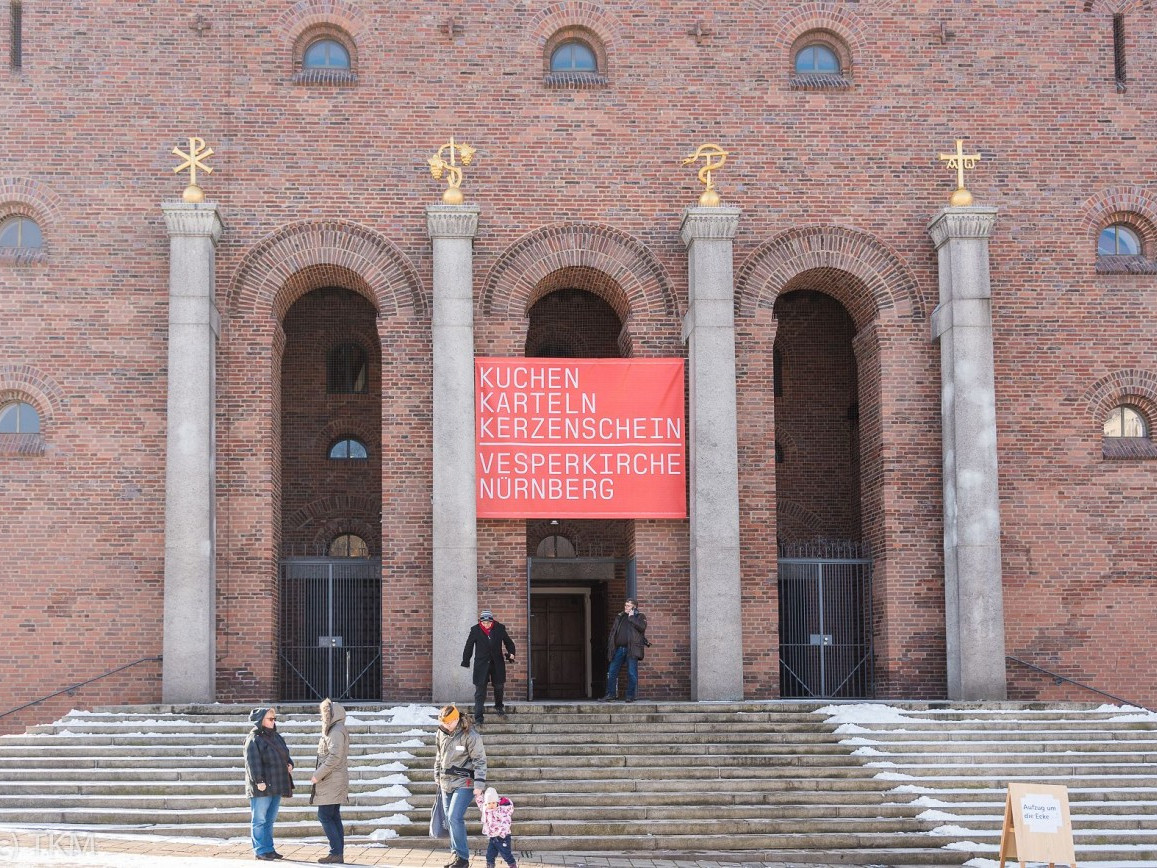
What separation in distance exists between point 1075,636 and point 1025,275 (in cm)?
593

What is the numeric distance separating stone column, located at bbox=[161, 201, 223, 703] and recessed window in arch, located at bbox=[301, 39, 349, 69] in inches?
131

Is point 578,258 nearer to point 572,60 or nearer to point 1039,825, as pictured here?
point 572,60

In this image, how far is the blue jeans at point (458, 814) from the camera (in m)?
15.5

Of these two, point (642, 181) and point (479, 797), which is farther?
point (642, 181)

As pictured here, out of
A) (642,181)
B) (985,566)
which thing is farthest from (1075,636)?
(642,181)

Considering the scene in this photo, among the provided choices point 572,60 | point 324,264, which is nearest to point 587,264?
point 572,60

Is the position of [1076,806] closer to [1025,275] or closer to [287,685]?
[1025,275]

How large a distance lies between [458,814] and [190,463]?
9854 mm

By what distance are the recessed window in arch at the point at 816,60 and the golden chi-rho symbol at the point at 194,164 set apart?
9.89 meters

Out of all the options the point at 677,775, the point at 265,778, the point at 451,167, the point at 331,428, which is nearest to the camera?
the point at 265,778

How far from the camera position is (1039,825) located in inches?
607

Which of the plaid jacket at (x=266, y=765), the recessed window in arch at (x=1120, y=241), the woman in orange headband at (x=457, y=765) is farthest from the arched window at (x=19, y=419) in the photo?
the recessed window in arch at (x=1120, y=241)

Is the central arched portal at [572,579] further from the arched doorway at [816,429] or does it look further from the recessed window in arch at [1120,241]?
the recessed window in arch at [1120,241]

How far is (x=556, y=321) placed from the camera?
96.7 feet
